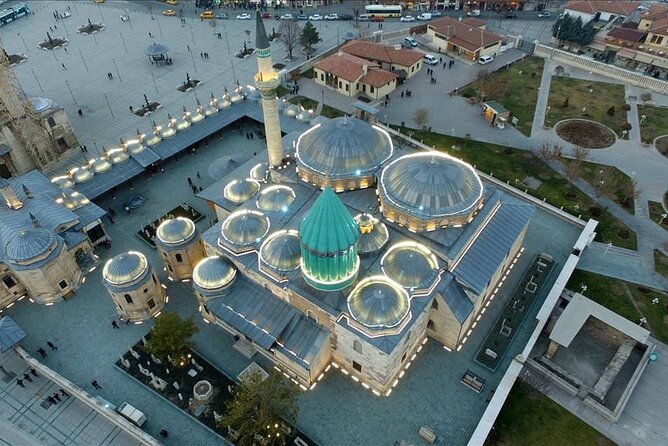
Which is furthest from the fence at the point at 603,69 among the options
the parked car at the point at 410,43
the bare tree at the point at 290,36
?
the bare tree at the point at 290,36

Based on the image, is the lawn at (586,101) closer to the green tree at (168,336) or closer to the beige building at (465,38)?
the beige building at (465,38)

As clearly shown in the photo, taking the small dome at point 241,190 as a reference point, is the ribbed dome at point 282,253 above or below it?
above

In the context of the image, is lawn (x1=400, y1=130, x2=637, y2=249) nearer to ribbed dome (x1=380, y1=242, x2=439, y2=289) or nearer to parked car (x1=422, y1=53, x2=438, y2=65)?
parked car (x1=422, y1=53, x2=438, y2=65)

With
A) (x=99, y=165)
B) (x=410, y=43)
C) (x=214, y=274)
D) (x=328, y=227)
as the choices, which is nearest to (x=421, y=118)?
(x=410, y=43)

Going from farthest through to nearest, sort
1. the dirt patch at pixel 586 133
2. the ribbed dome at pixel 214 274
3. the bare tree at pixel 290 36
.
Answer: the bare tree at pixel 290 36 < the dirt patch at pixel 586 133 < the ribbed dome at pixel 214 274

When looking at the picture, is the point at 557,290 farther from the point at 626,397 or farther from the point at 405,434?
the point at 405,434

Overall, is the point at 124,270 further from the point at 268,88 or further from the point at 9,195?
the point at 268,88

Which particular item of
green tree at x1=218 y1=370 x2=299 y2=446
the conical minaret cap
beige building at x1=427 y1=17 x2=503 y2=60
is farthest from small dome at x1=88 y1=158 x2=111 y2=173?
beige building at x1=427 y1=17 x2=503 y2=60

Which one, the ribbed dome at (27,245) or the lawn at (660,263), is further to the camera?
the lawn at (660,263)
